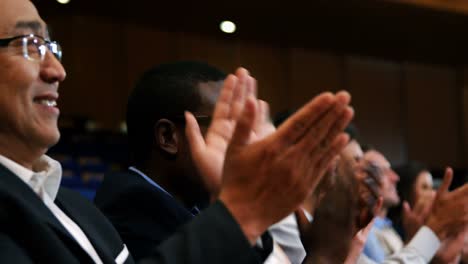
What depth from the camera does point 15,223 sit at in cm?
90

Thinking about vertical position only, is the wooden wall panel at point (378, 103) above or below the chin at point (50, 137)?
below

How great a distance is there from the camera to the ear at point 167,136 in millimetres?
1431

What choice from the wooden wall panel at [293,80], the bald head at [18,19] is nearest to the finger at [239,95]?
the bald head at [18,19]

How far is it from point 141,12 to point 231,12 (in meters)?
0.85

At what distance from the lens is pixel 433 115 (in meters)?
8.29

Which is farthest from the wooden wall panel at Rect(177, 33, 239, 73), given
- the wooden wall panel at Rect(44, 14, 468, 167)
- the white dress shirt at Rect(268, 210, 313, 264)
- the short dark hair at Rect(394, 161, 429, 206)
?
the white dress shirt at Rect(268, 210, 313, 264)

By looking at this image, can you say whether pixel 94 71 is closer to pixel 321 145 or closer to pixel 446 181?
pixel 446 181

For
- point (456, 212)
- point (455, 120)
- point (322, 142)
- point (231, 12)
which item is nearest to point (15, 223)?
point (322, 142)

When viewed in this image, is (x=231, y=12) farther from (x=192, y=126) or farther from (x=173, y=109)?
(x=192, y=126)

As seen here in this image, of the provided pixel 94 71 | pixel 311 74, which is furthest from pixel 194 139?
pixel 311 74

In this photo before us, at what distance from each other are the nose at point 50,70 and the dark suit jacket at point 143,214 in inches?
12.3

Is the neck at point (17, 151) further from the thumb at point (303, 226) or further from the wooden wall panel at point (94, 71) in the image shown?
the wooden wall panel at point (94, 71)

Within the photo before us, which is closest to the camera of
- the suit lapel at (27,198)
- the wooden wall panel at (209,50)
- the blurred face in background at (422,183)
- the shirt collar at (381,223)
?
the suit lapel at (27,198)

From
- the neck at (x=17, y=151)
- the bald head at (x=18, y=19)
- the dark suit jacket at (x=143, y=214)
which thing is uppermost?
the bald head at (x=18, y=19)
